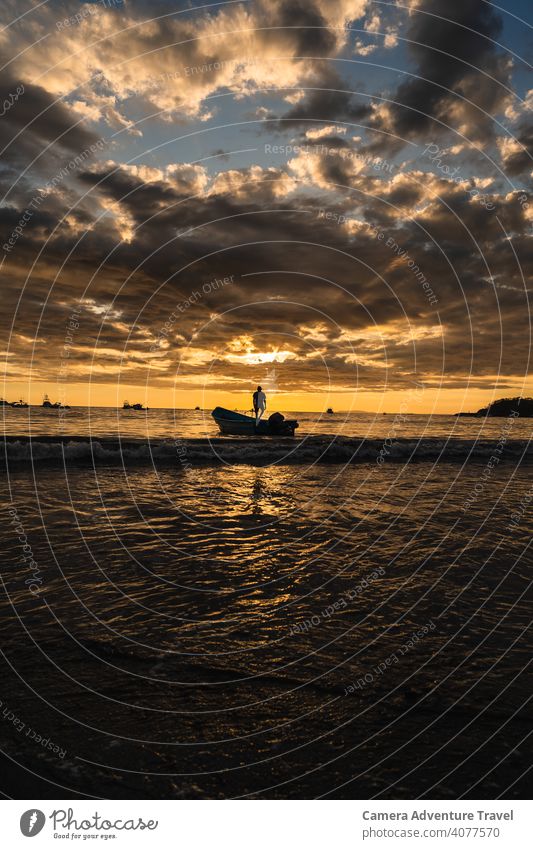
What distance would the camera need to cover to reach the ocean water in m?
4.61

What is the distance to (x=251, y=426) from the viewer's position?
5288 centimetres

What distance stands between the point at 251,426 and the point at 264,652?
1817 inches

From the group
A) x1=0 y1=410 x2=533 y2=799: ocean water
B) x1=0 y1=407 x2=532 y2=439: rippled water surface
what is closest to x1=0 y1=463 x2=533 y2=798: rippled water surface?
x1=0 y1=410 x2=533 y2=799: ocean water

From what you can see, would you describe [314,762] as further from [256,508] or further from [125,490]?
[125,490]

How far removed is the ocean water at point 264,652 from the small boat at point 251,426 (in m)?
36.3

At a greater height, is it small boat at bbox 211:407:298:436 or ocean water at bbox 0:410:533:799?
small boat at bbox 211:407:298:436

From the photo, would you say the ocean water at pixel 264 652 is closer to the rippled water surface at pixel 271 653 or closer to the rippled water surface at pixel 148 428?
the rippled water surface at pixel 271 653

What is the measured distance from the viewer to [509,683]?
610 centimetres

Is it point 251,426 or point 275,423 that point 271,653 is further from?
point 275,423

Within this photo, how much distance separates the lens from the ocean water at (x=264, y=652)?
4.61 metres

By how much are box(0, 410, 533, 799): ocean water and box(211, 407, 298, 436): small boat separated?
3631 centimetres

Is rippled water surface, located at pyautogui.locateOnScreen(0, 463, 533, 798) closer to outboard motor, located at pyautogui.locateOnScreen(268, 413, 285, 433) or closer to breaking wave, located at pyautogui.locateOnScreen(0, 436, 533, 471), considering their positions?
breaking wave, located at pyautogui.locateOnScreen(0, 436, 533, 471)

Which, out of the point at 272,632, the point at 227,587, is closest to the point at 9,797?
the point at 272,632

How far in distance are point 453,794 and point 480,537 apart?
10246mm
